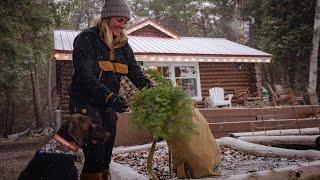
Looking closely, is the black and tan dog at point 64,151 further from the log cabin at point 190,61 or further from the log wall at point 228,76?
the log wall at point 228,76

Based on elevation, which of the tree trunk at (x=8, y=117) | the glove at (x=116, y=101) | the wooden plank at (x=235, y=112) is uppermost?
the glove at (x=116, y=101)

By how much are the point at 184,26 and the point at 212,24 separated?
287 cm

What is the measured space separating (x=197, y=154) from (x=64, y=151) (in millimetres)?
1198

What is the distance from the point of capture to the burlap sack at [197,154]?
10.7ft

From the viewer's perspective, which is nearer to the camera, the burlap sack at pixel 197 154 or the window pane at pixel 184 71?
the burlap sack at pixel 197 154

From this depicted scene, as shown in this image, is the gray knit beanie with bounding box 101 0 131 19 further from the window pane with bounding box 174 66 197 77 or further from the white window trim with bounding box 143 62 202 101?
the window pane with bounding box 174 66 197 77

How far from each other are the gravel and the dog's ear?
117cm

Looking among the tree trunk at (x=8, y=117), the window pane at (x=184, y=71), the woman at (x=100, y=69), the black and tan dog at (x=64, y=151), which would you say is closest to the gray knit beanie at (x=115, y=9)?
the woman at (x=100, y=69)

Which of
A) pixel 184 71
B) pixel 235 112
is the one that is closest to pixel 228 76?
pixel 184 71

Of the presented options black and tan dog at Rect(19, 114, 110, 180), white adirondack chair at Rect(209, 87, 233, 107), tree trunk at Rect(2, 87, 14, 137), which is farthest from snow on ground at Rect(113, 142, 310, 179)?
tree trunk at Rect(2, 87, 14, 137)

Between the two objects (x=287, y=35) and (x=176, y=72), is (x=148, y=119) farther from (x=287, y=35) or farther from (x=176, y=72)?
(x=287, y=35)

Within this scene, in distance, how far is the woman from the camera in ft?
10.8

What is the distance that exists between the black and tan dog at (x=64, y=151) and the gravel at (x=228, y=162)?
3.74 ft

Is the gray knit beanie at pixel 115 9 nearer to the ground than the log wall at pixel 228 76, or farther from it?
farther from it
